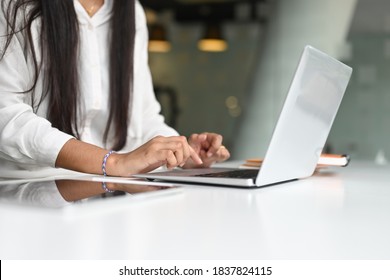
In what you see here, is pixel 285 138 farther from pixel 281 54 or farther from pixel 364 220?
pixel 281 54

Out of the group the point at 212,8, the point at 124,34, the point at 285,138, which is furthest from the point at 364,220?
the point at 212,8

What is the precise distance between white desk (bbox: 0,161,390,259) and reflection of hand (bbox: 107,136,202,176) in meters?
0.17

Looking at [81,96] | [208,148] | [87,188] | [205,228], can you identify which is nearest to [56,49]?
[81,96]

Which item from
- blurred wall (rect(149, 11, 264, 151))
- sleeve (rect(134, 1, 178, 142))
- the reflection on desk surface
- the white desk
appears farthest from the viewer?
blurred wall (rect(149, 11, 264, 151))

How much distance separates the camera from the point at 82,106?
150cm

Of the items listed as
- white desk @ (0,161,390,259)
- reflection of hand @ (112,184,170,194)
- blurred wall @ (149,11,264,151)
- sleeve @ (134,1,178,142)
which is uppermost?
white desk @ (0,161,390,259)

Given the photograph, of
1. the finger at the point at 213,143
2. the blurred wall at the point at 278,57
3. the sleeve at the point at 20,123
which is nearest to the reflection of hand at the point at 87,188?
the sleeve at the point at 20,123

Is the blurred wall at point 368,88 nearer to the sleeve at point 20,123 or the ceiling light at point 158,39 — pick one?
the ceiling light at point 158,39

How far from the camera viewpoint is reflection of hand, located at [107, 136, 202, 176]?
3.47 feet

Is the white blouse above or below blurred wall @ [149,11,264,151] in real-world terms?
above

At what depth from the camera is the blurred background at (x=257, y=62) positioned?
4.33m

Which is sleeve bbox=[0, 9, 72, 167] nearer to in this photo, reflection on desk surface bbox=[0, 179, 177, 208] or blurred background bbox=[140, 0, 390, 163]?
reflection on desk surface bbox=[0, 179, 177, 208]

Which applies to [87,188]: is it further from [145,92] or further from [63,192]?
[145,92]

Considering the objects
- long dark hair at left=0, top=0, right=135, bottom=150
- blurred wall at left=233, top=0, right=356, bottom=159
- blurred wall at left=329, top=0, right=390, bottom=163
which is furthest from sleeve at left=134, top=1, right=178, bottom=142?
blurred wall at left=329, top=0, right=390, bottom=163
